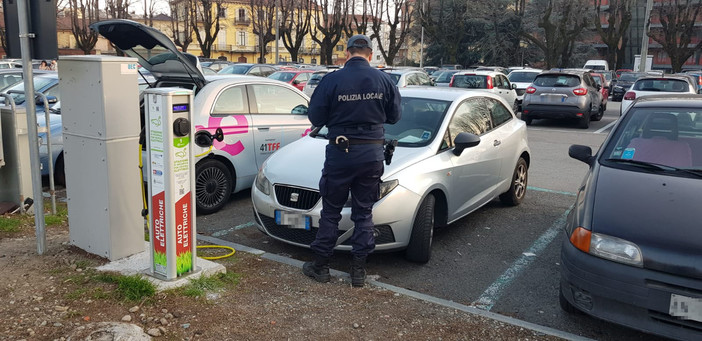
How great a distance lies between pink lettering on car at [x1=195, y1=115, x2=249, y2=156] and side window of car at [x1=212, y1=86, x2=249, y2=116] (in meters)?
0.09

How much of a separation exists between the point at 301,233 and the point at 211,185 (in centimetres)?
208

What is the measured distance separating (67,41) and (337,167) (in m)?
73.8

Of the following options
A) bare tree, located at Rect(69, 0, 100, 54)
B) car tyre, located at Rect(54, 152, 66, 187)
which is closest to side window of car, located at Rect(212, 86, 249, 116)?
car tyre, located at Rect(54, 152, 66, 187)

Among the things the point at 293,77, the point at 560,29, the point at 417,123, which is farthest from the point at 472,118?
the point at 560,29

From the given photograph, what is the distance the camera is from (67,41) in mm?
68250

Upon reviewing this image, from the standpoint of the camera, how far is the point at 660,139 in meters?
4.55

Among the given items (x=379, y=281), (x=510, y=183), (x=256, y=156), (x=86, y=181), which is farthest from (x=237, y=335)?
(x=510, y=183)

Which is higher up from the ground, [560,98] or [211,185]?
[560,98]

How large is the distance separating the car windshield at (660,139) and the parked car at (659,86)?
11.8m

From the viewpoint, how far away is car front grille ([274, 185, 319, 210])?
191 inches

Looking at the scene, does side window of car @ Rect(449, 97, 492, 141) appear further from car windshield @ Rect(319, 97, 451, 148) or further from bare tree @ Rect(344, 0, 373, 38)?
bare tree @ Rect(344, 0, 373, 38)

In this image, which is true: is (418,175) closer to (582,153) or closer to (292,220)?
(292,220)

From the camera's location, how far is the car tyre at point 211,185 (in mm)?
6438

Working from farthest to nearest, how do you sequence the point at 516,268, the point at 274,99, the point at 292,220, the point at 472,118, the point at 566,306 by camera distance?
1. the point at 274,99
2. the point at 472,118
3. the point at 516,268
4. the point at 292,220
5. the point at 566,306
